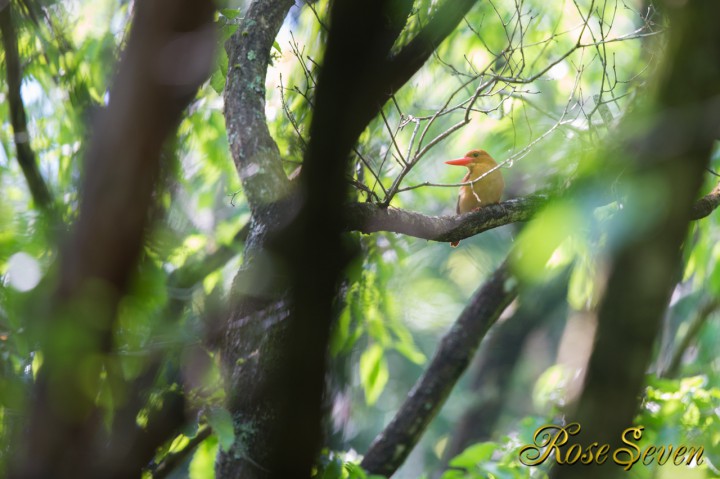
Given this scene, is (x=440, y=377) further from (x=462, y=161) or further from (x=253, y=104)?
(x=253, y=104)

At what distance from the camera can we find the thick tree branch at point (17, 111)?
242 centimetres

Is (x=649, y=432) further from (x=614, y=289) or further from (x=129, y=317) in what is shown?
(x=614, y=289)

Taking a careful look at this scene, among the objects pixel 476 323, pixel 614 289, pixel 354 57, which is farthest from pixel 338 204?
pixel 476 323

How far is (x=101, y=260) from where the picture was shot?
0.92 m

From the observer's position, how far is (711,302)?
3896 mm

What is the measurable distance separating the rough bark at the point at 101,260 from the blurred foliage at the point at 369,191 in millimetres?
145

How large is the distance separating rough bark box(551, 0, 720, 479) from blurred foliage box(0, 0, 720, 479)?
8 cm

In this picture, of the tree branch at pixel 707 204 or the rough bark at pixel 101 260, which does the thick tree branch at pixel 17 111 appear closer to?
the rough bark at pixel 101 260

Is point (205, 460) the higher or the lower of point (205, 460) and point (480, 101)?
the lower

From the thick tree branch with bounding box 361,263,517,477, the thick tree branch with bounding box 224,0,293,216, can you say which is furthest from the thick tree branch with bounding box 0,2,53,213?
the thick tree branch with bounding box 361,263,517,477

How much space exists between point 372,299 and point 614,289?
7.85 ft

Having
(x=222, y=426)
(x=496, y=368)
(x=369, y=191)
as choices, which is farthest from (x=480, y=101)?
(x=496, y=368)

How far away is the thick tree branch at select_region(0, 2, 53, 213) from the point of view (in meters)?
2.42

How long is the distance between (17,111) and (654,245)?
2681 mm
